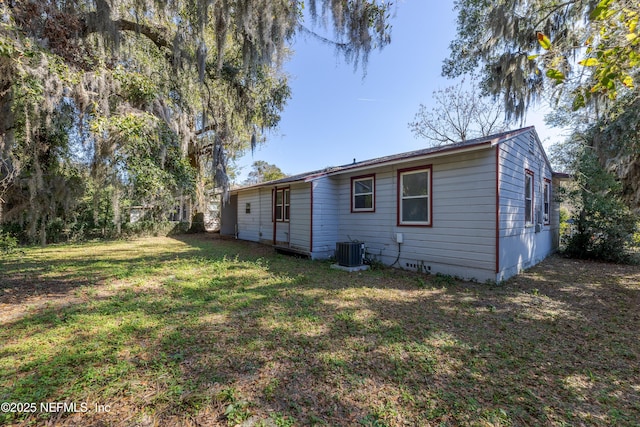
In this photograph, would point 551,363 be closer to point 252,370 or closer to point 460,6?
point 252,370

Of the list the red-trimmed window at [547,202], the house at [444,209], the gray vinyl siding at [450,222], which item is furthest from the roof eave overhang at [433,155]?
the red-trimmed window at [547,202]

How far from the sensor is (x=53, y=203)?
17.6 ft

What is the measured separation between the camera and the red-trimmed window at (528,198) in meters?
6.88

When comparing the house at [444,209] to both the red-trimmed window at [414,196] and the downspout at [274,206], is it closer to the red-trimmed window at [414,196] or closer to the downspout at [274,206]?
the red-trimmed window at [414,196]

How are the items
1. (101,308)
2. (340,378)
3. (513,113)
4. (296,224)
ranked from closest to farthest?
(340,378) < (101,308) < (513,113) < (296,224)

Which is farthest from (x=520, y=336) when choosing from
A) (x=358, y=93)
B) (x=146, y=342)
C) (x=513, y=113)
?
(x=358, y=93)

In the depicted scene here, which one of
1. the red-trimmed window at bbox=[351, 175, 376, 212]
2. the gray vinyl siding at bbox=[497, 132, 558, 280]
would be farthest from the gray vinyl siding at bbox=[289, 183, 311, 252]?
the gray vinyl siding at bbox=[497, 132, 558, 280]

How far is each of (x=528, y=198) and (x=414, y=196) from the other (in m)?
3.18

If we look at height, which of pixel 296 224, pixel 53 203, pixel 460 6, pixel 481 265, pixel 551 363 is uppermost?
pixel 460 6

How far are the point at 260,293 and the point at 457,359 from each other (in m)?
3.17

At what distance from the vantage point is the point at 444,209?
240 inches

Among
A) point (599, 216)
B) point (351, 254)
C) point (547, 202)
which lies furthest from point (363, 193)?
point (599, 216)

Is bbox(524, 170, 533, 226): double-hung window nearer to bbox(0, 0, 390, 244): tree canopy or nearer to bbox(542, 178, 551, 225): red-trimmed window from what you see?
bbox(542, 178, 551, 225): red-trimmed window

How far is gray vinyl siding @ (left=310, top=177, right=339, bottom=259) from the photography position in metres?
8.29
